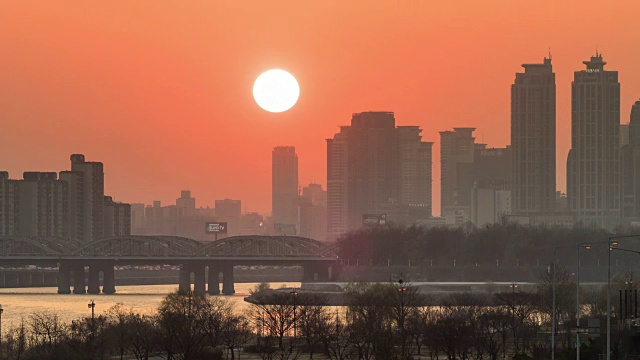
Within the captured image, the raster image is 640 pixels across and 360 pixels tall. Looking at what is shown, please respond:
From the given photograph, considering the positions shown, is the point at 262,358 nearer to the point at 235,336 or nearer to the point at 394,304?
the point at 235,336

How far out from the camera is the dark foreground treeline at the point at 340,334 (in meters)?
87.8

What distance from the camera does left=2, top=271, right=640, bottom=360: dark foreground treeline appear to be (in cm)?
8775

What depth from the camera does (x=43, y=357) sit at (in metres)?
82.3

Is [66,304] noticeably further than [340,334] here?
Yes

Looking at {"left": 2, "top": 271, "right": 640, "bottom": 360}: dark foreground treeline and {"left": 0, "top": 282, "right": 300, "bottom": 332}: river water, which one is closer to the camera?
{"left": 2, "top": 271, "right": 640, "bottom": 360}: dark foreground treeline

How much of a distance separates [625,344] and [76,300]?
11046 cm

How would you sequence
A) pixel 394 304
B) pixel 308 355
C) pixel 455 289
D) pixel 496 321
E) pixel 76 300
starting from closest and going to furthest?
1. pixel 308 355
2. pixel 496 321
3. pixel 394 304
4. pixel 455 289
5. pixel 76 300

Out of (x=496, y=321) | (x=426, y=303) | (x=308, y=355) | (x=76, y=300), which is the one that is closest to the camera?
(x=308, y=355)

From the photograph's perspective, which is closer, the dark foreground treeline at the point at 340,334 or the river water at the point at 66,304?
the dark foreground treeline at the point at 340,334

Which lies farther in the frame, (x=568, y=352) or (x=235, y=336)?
(x=235, y=336)

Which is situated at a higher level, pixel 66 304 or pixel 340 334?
pixel 66 304

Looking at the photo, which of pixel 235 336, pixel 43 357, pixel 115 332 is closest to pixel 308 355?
pixel 235 336

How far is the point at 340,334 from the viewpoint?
99625mm

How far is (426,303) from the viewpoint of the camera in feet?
451
